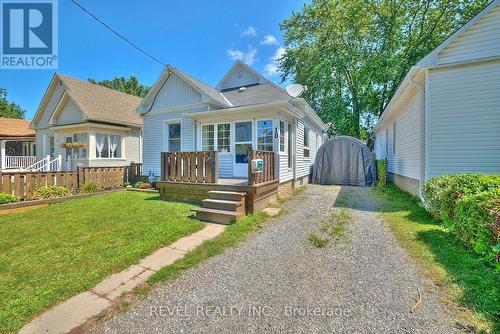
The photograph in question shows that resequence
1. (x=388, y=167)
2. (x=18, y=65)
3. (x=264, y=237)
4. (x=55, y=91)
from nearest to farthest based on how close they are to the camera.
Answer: (x=264, y=237) < (x=18, y=65) < (x=388, y=167) < (x=55, y=91)

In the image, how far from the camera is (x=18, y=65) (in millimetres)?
10555

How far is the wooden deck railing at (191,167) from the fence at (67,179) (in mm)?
4399

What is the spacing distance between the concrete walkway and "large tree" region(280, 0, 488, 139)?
67.1 feet

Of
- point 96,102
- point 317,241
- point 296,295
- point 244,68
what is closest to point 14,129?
point 96,102

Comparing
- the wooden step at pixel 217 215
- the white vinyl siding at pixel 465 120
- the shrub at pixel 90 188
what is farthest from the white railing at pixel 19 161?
the white vinyl siding at pixel 465 120

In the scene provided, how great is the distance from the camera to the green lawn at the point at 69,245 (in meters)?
2.73

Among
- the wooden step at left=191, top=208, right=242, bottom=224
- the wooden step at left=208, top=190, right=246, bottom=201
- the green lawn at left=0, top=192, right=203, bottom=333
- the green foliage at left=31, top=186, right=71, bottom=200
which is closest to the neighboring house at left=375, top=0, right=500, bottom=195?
the wooden step at left=208, top=190, right=246, bottom=201

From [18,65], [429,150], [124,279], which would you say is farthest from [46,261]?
[18,65]

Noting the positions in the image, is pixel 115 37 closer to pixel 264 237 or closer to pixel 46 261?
pixel 46 261

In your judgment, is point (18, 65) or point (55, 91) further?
Result: point (55, 91)

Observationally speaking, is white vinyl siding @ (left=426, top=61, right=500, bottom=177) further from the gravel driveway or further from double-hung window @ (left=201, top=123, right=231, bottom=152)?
double-hung window @ (left=201, top=123, right=231, bottom=152)

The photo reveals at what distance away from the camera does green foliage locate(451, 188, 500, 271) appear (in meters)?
2.96

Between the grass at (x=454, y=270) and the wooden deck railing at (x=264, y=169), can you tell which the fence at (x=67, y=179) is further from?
the grass at (x=454, y=270)

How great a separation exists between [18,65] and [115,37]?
204 inches
